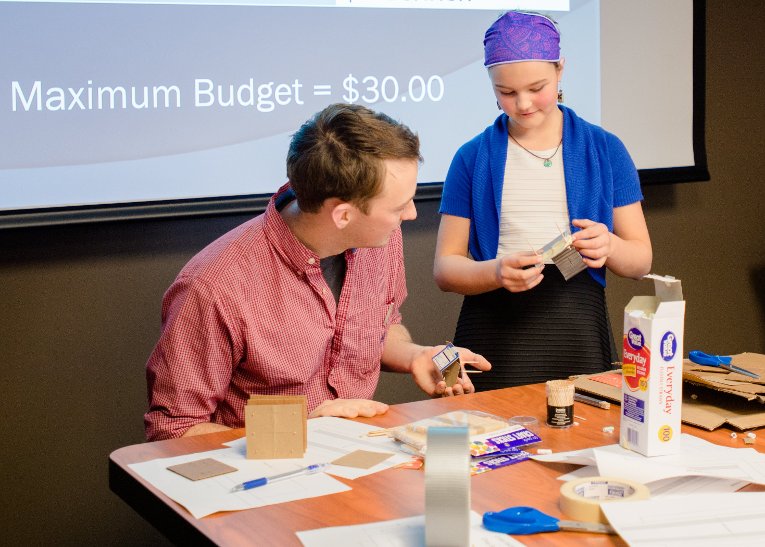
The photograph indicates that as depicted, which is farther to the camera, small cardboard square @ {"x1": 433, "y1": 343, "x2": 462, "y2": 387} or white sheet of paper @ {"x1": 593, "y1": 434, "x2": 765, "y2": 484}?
small cardboard square @ {"x1": 433, "y1": 343, "x2": 462, "y2": 387}

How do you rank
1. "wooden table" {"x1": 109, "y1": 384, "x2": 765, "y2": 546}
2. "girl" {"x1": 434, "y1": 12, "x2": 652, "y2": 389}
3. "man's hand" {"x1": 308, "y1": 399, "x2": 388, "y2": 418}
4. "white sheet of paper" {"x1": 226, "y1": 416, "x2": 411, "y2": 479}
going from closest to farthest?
1. "wooden table" {"x1": 109, "y1": 384, "x2": 765, "y2": 546}
2. "white sheet of paper" {"x1": 226, "y1": 416, "x2": 411, "y2": 479}
3. "man's hand" {"x1": 308, "y1": 399, "x2": 388, "y2": 418}
4. "girl" {"x1": 434, "y1": 12, "x2": 652, "y2": 389}

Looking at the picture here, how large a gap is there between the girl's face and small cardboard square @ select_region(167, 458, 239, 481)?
1148 mm

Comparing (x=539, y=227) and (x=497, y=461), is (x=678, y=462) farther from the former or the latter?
(x=539, y=227)

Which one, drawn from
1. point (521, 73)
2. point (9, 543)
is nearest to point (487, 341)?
Answer: point (521, 73)

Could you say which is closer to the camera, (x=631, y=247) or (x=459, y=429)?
(x=459, y=429)

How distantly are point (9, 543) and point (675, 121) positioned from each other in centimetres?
269

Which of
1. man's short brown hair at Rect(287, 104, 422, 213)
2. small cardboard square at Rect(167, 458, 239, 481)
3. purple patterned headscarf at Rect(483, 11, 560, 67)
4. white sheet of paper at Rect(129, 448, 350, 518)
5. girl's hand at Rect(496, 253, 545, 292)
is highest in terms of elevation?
purple patterned headscarf at Rect(483, 11, 560, 67)

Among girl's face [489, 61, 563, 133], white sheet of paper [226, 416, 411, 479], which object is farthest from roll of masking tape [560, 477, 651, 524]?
girl's face [489, 61, 563, 133]

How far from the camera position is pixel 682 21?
3.57 m

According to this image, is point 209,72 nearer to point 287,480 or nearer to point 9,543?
point 9,543

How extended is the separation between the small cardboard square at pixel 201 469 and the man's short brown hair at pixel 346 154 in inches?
22.6

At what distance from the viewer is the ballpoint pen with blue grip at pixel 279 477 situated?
53.5 inches

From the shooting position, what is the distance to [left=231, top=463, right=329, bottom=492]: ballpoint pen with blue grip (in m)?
1.36

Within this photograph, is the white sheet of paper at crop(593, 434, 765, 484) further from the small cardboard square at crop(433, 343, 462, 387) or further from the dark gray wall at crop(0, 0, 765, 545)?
the dark gray wall at crop(0, 0, 765, 545)
